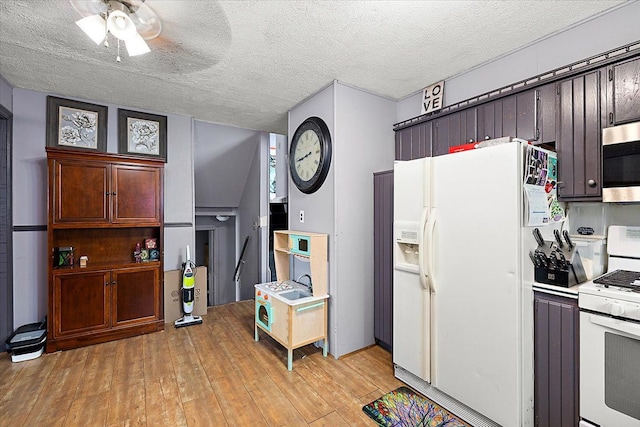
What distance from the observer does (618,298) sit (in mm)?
1350

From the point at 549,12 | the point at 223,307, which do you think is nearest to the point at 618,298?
the point at 549,12

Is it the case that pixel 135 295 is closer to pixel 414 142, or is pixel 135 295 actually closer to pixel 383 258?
pixel 383 258

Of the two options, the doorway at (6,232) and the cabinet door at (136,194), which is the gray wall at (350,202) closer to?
the cabinet door at (136,194)

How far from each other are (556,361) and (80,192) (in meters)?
4.01

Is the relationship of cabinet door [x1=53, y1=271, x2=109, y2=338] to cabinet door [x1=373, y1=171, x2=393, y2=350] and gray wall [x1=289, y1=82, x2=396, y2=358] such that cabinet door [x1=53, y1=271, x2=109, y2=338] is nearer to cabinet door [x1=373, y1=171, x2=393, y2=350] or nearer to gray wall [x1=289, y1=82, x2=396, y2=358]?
gray wall [x1=289, y1=82, x2=396, y2=358]

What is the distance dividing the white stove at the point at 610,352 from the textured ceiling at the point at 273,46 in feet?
5.44

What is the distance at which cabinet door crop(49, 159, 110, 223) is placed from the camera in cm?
271

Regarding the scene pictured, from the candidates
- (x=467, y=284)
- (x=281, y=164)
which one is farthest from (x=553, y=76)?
(x=281, y=164)

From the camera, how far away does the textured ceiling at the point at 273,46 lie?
5.57 ft

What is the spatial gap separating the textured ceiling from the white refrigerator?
0.87 meters

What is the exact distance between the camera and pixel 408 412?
1.92m

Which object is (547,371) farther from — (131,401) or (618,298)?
(131,401)

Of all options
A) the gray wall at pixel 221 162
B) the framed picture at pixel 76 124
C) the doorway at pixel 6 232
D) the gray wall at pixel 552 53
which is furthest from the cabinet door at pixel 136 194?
the gray wall at pixel 552 53

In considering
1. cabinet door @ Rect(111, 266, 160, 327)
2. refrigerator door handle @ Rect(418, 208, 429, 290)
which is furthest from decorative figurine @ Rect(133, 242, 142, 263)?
refrigerator door handle @ Rect(418, 208, 429, 290)
